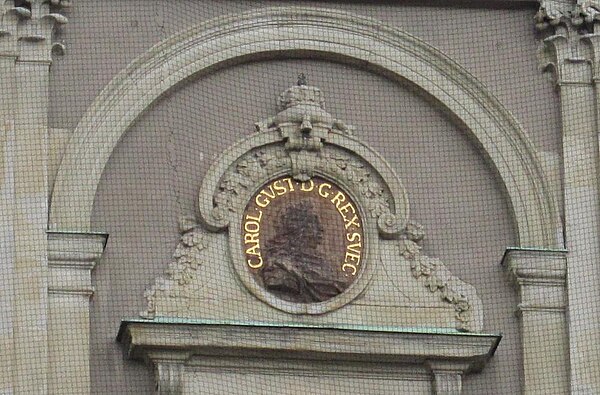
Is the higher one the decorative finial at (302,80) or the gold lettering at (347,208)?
the decorative finial at (302,80)

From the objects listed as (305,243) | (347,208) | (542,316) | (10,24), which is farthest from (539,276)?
(10,24)

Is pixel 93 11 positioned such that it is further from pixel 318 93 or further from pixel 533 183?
pixel 533 183

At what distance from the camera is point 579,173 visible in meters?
22.4

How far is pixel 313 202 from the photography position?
2220cm

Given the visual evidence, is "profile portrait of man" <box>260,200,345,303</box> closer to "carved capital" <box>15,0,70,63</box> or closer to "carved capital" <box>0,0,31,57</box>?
"carved capital" <box>15,0,70,63</box>

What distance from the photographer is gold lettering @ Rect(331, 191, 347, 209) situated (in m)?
22.2

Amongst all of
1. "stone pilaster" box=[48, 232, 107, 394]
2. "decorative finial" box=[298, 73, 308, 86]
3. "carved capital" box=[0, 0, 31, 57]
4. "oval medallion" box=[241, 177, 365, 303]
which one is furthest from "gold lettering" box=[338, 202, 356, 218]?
"carved capital" box=[0, 0, 31, 57]

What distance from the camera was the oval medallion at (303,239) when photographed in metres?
22.0

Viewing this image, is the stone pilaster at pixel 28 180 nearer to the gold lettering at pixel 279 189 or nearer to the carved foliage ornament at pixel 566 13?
the gold lettering at pixel 279 189

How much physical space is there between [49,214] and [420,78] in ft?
8.46

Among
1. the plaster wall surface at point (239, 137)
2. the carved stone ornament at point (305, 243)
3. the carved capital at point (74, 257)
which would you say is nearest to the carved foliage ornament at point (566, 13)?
the plaster wall surface at point (239, 137)

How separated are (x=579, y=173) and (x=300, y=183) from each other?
1751 millimetres

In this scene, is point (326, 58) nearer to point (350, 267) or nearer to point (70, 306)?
point (350, 267)

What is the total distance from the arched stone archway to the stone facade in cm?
1
